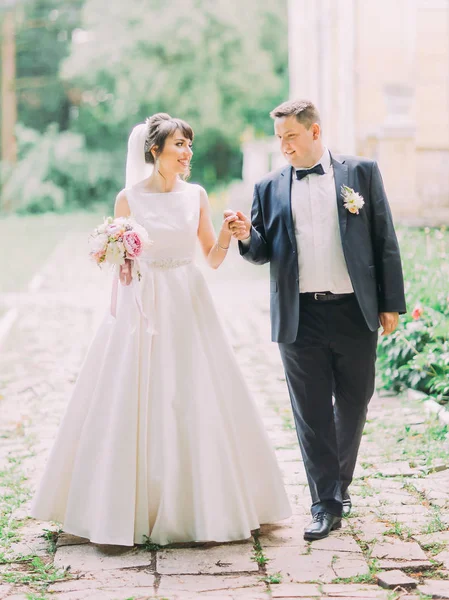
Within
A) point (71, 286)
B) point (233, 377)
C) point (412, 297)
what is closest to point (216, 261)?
point (233, 377)

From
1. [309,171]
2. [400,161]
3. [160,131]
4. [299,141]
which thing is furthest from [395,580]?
[400,161]

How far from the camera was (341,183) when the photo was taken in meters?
4.67

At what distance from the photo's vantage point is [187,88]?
36.4 meters

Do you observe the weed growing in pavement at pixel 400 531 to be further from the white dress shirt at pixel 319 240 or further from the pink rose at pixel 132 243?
the pink rose at pixel 132 243

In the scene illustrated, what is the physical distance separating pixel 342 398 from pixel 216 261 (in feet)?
3.12

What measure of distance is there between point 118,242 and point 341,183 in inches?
44.0

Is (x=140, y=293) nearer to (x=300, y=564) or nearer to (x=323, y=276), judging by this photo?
(x=323, y=276)

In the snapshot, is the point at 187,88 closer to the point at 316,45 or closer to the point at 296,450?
the point at 316,45

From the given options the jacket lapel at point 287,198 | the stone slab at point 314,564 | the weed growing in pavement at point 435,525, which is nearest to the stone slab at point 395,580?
the stone slab at point 314,564

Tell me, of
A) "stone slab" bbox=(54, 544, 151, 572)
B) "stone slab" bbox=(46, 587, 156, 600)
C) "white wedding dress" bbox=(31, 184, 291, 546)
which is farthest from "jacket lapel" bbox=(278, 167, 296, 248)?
"stone slab" bbox=(46, 587, 156, 600)

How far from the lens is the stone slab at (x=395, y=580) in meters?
4.03

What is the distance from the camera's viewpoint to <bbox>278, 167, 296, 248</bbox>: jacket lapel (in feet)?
15.4

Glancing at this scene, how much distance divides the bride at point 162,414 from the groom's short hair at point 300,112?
556mm

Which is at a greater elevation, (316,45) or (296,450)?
(316,45)
